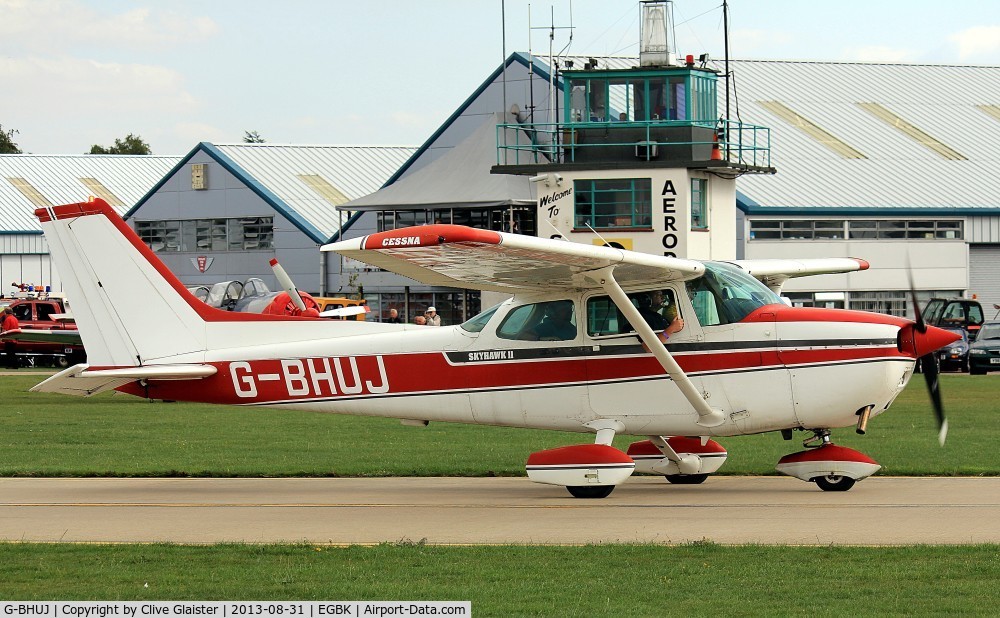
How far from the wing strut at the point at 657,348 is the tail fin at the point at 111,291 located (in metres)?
4.77

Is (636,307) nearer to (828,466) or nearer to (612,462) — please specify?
(612,462)

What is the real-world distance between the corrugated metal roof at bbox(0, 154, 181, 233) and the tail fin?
185 ft

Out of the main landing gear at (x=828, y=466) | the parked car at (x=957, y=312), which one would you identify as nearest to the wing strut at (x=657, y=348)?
the main landing gear at (x=828, y=466)

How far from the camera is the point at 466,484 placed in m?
15.0

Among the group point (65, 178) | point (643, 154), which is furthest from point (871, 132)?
point (65, 178)

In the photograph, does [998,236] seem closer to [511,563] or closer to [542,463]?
[542,463]

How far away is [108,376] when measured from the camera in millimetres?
14180

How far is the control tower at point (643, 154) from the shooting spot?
30500 mm

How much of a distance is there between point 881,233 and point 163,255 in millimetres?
28972

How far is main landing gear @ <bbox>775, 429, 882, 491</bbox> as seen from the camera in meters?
13.5

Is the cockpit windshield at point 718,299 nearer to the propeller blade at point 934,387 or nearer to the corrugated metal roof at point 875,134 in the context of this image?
the propeller blade at point 934,387

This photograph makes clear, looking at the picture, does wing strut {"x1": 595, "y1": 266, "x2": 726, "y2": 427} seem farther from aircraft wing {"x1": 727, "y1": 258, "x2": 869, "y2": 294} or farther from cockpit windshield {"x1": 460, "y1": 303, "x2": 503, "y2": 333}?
aircraft wing {"x1": 727, "y1": 258, "x2": 869, "y2": 294}

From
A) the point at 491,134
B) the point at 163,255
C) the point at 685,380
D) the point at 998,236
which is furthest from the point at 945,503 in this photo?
the point at 163,255

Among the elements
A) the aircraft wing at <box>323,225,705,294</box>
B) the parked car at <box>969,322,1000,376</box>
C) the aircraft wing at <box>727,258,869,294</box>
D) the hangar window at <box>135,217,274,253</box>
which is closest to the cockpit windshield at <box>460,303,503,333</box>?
the aircraft wing at <box>323,225,705,294</box>
